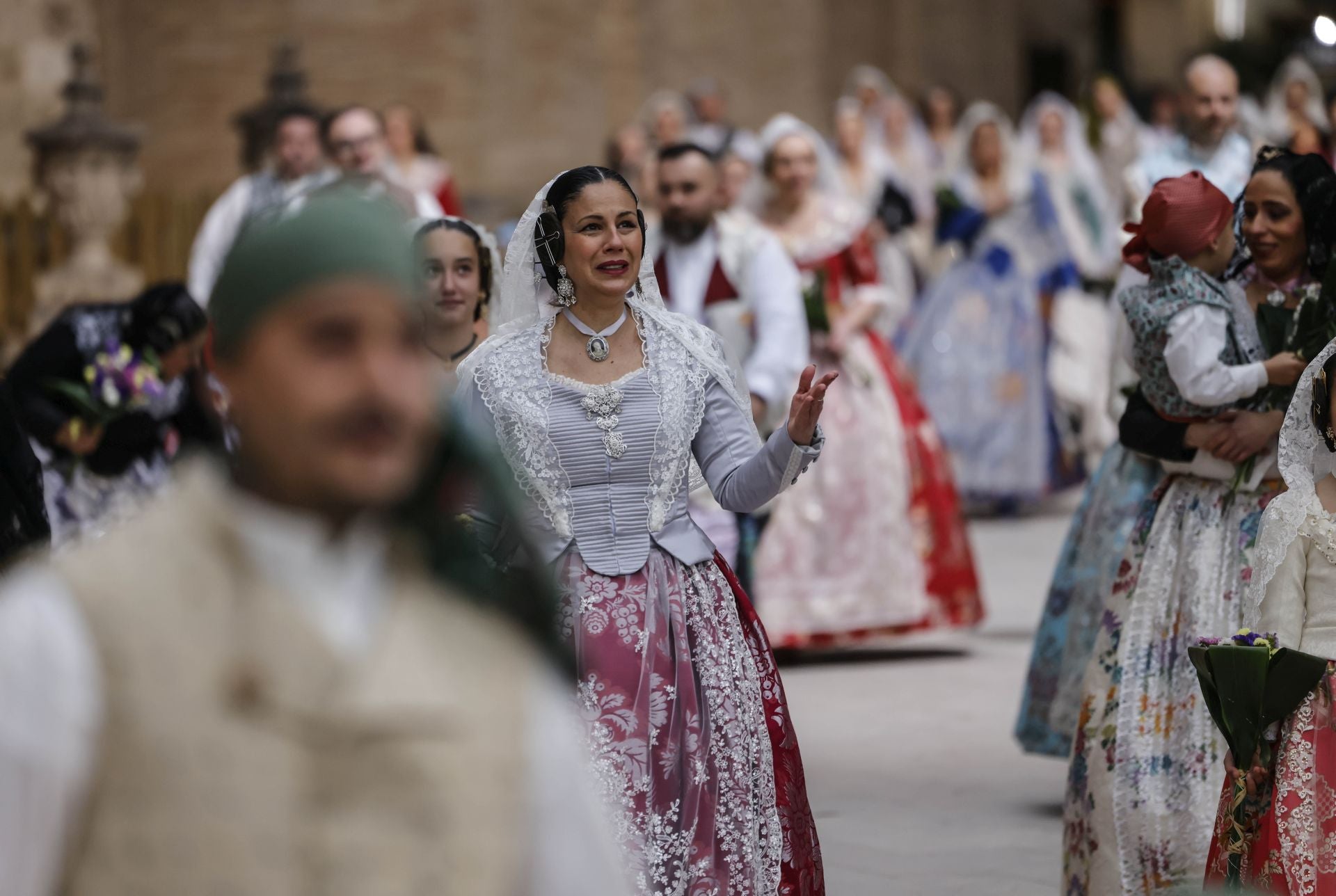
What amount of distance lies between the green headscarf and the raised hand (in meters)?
2.41

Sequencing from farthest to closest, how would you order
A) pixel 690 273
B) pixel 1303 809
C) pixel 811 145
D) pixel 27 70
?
pixel 27 70, pixel 811 145, pixel 690 273, pixel 1303 809

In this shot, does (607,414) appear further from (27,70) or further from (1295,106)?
(1295,106)

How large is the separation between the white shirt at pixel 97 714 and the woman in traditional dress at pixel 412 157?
10054 millimetres

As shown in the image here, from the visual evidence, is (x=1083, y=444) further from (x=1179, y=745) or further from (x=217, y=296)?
(x=217, y=296)

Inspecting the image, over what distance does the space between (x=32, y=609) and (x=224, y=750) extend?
194mm

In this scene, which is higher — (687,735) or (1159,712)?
(687,735)

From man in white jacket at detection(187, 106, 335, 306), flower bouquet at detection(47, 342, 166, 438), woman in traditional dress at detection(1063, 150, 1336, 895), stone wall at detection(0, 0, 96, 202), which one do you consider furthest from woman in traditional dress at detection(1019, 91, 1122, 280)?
woman in traditional dress at detection(1063, 150, 1336, 895)

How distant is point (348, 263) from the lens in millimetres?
1783

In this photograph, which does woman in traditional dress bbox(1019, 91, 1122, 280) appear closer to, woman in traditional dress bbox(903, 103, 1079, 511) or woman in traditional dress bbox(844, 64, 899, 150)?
woman in traditional dress bbox(903, 103, 1079, 511)

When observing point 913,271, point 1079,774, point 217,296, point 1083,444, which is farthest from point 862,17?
point 217,296

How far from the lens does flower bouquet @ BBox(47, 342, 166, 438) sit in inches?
277

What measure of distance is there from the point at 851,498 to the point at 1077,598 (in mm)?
2810

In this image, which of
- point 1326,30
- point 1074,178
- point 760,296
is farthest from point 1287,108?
point 1326,30

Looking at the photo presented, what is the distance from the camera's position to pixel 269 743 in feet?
5.72
